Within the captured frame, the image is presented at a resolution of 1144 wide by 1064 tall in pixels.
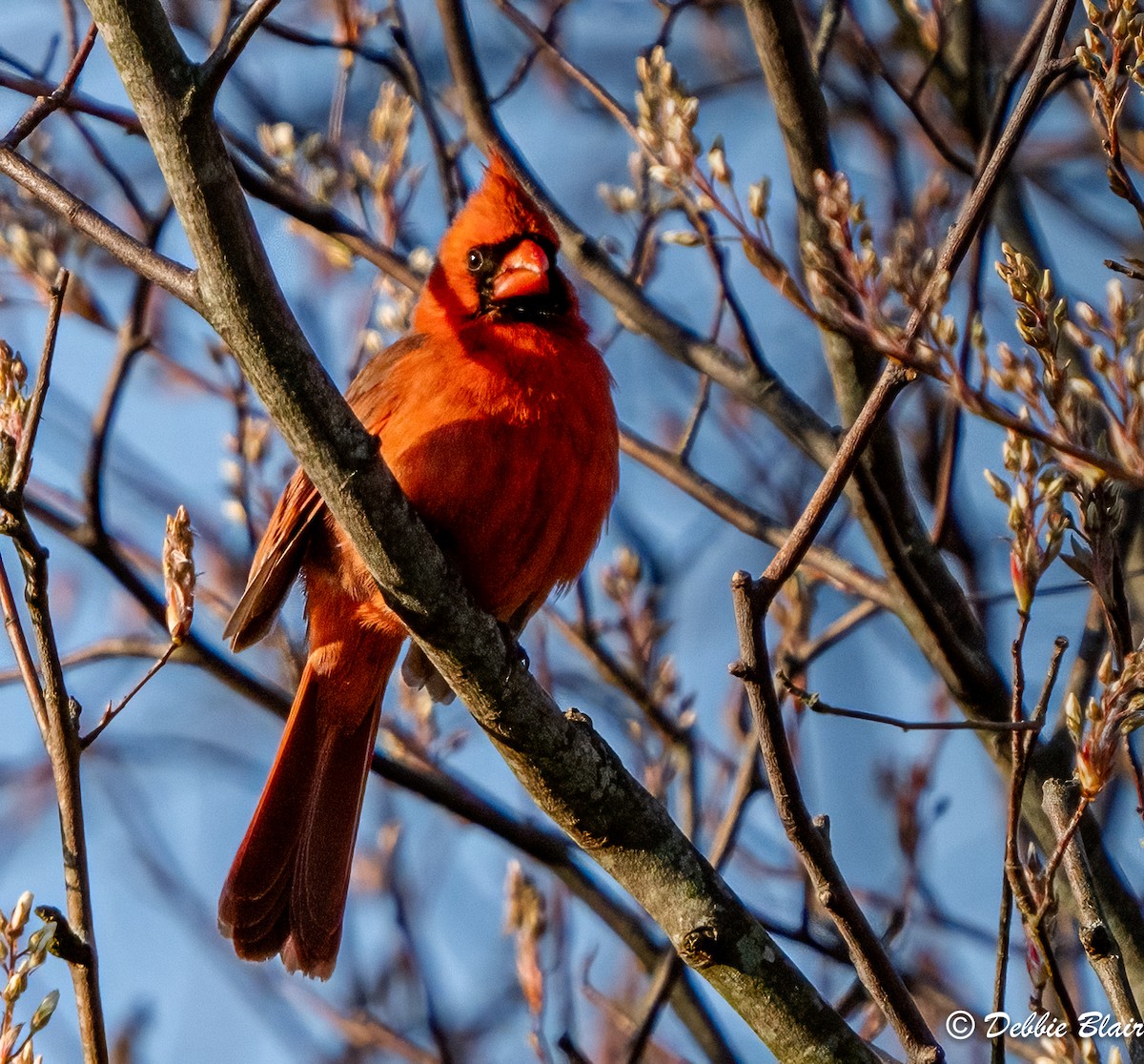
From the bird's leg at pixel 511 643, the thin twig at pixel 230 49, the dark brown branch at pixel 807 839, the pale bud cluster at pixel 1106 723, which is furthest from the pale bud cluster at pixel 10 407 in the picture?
the pale bud cluster at pixel 1106 723

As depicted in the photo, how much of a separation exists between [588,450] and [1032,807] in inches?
40.3

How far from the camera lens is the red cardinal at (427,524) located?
2885 mm

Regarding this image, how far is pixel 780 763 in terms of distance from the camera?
1.87 m

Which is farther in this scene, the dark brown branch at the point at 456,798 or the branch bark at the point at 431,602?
the dark brown branch at the point at 456,798

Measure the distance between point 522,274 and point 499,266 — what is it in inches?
3.4

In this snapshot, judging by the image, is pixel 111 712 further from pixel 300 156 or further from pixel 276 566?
pixel 300 156

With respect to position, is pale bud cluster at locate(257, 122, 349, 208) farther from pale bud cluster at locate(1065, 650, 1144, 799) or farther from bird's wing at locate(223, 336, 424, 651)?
pale bud cluster at locate(1065, 650, 1144, 799)

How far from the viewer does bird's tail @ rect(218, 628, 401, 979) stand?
119 inches

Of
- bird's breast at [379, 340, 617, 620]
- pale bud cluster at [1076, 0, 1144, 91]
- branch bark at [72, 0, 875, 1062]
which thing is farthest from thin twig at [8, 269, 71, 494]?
pale bud cluster at [1076, 0, 1144, 91]

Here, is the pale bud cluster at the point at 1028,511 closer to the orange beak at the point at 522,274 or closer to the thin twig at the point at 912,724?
the thin twig at the point at 912,724

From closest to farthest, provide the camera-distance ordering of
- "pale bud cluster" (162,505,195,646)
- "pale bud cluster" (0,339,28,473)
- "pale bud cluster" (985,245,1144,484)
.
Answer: "pale bud cluster" (985,245,1144,484), "pale bud cluster" (0,339,28,473), "pale bud cluster" (162,505,195,646)

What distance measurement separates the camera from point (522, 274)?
3.27 meters

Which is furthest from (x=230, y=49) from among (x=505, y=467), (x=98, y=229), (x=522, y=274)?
(x=522, y=274)

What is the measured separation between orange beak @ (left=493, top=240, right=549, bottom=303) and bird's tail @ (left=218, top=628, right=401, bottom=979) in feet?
2.48
